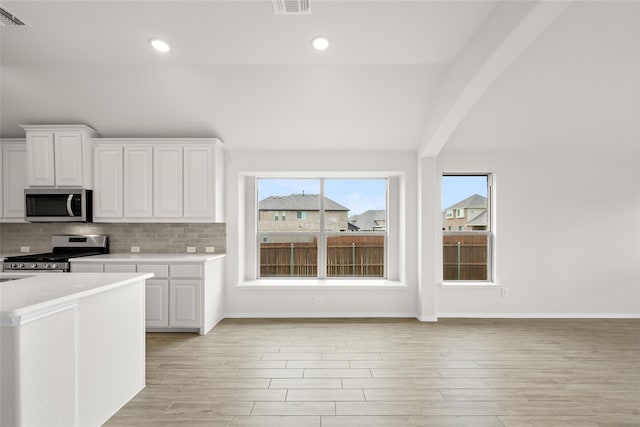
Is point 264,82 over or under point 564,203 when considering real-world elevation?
over

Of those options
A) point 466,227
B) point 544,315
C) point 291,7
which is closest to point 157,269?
point 291,7

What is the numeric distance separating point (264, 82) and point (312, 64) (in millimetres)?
564

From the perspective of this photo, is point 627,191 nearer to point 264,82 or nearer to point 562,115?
point 562,115

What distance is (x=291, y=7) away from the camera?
2.71 metres

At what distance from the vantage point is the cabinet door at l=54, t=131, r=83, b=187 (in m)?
4.38

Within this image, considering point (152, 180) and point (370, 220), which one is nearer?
point (152, 180)

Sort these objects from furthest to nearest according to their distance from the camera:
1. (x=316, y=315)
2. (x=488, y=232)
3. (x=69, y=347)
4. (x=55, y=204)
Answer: (x=488, y=232) < (x=316, y=315) < (x=55, y=204) < (x=69, y=347)

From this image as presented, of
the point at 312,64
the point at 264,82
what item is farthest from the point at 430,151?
the point at 264,82

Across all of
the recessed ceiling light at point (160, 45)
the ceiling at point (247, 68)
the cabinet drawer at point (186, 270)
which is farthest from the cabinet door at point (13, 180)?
the recessed ceiling light at point (160, 45)

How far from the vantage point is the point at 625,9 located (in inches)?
114

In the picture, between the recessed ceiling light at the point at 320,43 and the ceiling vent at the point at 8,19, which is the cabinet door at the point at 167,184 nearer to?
the ceiling vent at the point at 8,19

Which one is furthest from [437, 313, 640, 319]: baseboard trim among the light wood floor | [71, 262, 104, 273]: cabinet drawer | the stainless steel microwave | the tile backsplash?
the stainless steel microwave

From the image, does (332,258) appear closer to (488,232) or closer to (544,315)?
(488,232)

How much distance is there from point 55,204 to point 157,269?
1.60m
